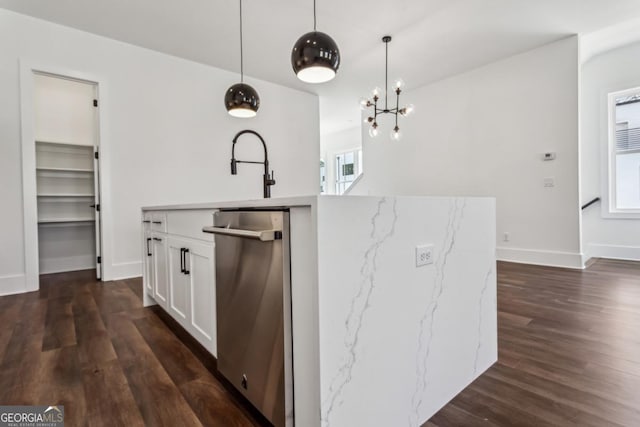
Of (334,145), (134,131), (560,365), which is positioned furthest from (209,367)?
(334,145)

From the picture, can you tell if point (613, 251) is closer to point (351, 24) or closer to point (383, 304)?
point (351, 24)

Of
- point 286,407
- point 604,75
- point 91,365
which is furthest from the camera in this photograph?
point 604,75

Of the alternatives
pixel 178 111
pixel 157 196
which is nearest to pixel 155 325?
pixel 157 196

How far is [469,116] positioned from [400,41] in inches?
68.6

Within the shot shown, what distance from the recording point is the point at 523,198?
419 cm

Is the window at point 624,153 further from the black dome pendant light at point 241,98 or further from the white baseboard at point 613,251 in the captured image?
the black dome pendant light at point 241,98

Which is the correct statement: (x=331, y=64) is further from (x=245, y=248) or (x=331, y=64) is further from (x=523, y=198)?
(x=523, y=198)

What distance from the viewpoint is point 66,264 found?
420cm

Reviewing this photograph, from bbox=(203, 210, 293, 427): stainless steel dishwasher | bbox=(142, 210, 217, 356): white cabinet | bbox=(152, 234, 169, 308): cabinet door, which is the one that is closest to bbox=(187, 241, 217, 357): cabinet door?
bbox=(142, 210, 217, 356): white cabinet

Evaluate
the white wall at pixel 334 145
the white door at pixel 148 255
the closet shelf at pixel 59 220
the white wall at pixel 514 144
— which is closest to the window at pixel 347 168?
the white wall at pixel 334 145

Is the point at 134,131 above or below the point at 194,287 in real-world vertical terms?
above

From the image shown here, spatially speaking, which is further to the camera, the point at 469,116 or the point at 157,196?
the point at 469,116

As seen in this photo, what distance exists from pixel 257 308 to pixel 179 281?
101cm

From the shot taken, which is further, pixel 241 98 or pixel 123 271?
pixel 123 271
